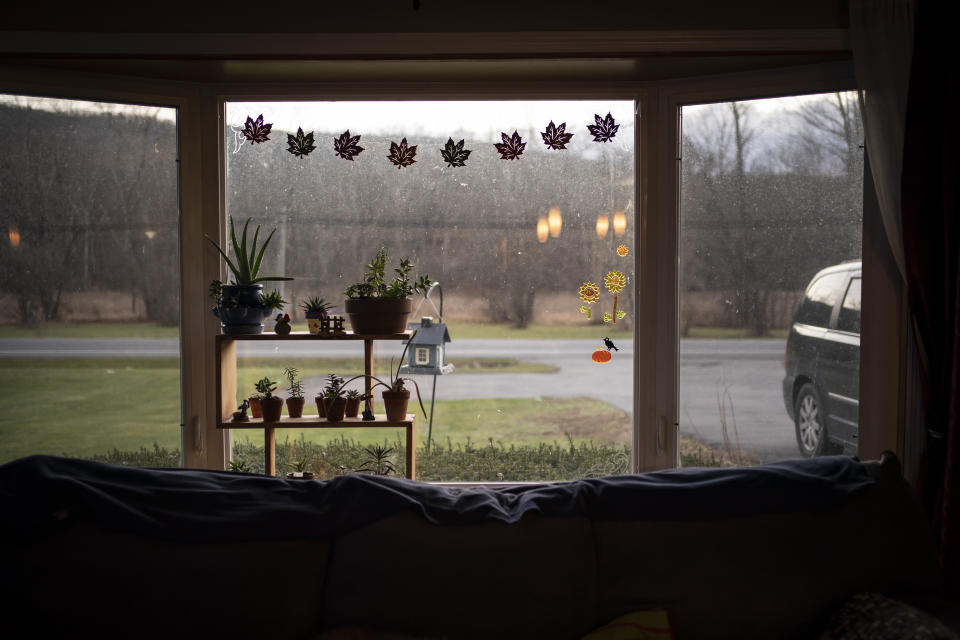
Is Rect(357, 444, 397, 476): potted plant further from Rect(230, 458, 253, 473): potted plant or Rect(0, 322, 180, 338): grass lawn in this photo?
Rect(0, 322, 180, 338): grass lawn

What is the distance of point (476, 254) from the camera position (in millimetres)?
3023

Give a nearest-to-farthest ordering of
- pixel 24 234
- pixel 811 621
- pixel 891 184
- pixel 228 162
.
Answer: pixel 811 621, pixel 891 184, pixel 24 234, pixel 228 162

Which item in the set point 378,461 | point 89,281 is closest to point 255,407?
point 378,461

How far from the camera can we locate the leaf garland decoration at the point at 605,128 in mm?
2963

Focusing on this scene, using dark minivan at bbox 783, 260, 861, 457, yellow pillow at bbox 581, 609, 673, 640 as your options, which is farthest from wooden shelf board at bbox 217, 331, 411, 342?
dark minivan at bbox 783, 260, 861, 457

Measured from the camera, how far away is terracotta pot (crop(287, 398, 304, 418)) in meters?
2.85

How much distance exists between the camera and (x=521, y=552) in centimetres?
162

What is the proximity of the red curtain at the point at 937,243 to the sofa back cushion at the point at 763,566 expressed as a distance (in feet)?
2.87

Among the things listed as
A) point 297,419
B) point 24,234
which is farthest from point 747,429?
point 24,234

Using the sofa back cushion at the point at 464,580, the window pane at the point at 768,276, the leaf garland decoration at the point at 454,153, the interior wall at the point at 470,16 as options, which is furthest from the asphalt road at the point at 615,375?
the sofa back cushion at the point at 464,580

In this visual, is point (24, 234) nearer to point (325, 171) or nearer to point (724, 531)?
point (325, 171)

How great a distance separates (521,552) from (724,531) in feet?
1.64

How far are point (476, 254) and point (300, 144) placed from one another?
0.89 meters

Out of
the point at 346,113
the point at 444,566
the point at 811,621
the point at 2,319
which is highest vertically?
the point at 346,113
